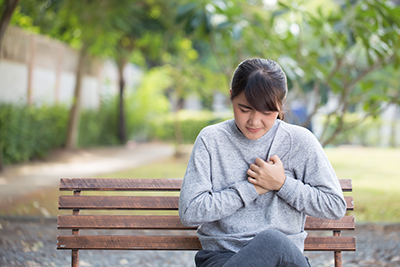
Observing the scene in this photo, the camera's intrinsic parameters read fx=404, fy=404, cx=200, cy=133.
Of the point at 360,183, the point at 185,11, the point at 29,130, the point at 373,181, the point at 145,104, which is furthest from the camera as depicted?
the point at 145,104

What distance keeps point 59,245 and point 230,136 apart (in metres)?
1.16

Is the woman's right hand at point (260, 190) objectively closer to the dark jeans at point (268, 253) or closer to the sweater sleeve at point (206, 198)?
the sweater sleeve at point (206, 198)

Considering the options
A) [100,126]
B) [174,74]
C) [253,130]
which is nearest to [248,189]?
[253,130]

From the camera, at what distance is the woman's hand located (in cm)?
180

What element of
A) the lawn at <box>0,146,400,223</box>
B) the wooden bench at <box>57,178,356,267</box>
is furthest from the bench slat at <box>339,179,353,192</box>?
the lawn at <box>0,146,400,223</box>

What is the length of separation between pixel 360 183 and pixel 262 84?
6.88 m

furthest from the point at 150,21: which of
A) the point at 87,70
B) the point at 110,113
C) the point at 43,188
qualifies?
the point at 43,188

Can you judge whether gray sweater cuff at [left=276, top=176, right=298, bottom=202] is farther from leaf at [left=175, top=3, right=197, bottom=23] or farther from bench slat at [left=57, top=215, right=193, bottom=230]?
leaf at [left=175, top=3, right=197, bottom=23]

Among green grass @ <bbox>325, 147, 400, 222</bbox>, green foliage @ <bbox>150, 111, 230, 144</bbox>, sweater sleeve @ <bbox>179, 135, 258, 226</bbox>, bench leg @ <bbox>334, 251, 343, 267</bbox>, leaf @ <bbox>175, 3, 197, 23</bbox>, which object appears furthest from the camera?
green foliage @ <bbox>150, 111, 230, 144</bbox>

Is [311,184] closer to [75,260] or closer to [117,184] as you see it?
[117,184]

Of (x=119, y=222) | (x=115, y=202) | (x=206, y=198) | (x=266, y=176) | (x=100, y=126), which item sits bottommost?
(x=100, y=126)

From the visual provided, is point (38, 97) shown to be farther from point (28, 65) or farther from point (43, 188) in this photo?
point (43, 188)

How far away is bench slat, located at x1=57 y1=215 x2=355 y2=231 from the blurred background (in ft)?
5.33

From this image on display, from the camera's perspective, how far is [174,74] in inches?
444
